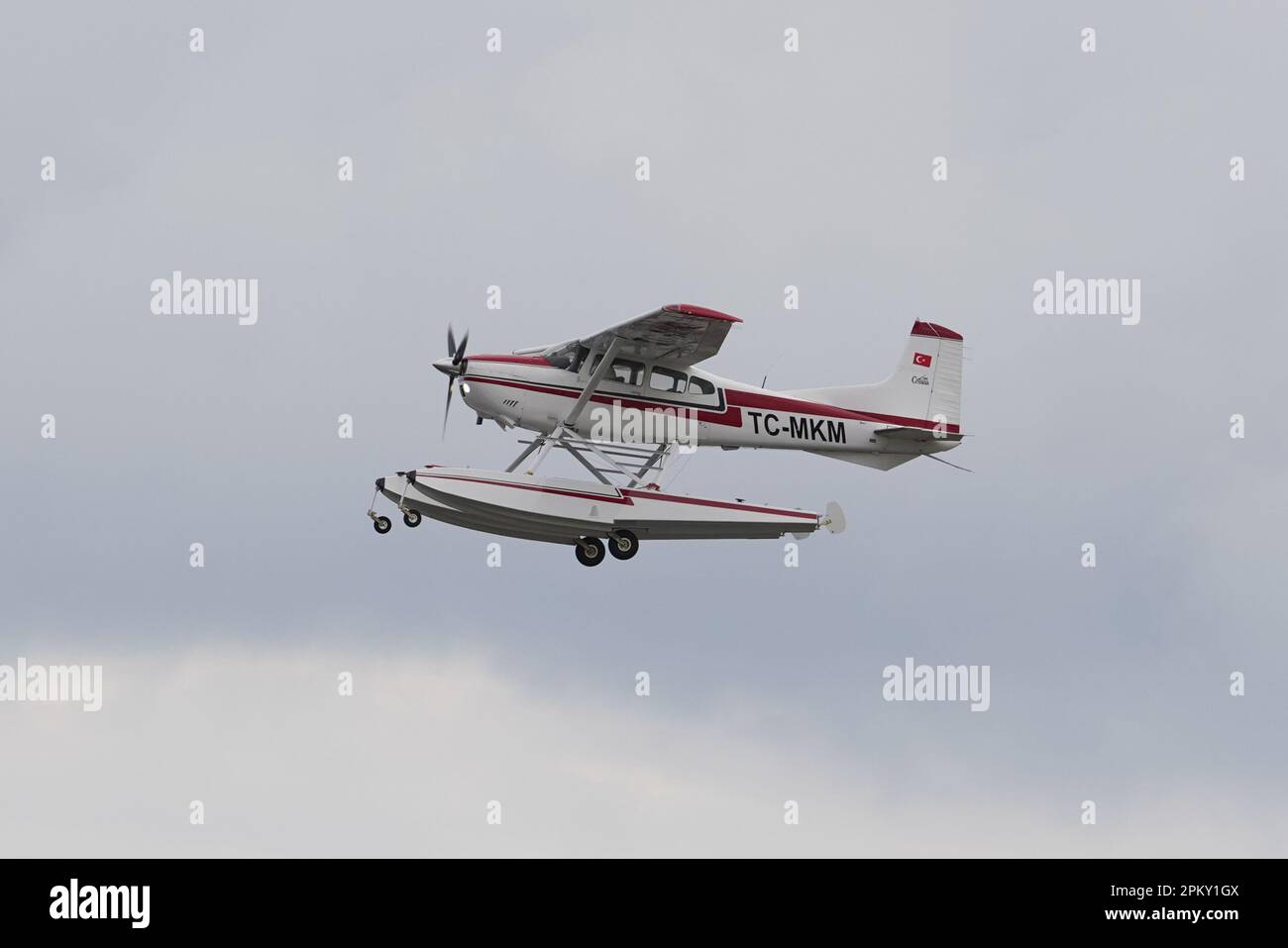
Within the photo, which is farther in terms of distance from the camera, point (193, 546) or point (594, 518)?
point (193, 546)

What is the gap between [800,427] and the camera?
33.1 m

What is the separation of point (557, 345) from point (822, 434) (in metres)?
5.30

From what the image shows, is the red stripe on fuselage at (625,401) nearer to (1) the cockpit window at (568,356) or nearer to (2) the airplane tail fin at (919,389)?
(1) the cockpit window at (568,356)

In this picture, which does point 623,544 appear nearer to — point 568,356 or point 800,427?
point 568,356

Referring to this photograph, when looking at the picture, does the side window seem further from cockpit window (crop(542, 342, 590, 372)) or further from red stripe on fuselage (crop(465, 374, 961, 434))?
cockpit window (crop(542, 342, 590, 372))

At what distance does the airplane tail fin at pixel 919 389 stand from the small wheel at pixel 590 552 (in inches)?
187

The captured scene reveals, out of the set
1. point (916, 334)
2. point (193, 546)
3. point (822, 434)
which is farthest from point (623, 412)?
point (193, 546)

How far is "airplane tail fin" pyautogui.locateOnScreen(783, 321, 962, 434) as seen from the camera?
110 feet

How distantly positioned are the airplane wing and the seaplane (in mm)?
23

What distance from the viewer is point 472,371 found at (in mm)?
31125

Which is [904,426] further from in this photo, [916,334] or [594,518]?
[594,518]

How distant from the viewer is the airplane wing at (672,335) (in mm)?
30047

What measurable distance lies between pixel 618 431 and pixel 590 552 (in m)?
2.19

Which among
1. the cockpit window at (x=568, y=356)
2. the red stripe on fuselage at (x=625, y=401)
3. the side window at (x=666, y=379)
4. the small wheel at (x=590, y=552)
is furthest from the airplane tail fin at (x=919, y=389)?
the small wheel at (x=590, y=552)
